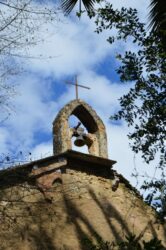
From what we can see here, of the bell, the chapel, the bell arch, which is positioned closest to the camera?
the chapel

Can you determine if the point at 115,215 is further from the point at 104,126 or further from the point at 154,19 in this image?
the point at 154,19

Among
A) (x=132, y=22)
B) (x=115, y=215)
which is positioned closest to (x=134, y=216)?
(x=115, y=215)

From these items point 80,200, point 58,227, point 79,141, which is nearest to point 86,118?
point 79,141

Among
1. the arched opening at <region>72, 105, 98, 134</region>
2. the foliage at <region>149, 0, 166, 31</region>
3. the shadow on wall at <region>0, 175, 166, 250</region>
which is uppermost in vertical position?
the arched opening at <region>72, 105, 98, 134</region>

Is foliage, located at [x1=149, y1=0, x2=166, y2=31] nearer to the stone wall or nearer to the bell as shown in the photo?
the stone wall

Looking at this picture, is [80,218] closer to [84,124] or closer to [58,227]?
[58,227]

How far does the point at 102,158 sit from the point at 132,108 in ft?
16.1

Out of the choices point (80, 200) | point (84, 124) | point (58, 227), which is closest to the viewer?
point (58, 227)

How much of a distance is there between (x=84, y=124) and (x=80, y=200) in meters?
2.67

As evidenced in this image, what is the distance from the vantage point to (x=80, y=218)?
38.9 ft

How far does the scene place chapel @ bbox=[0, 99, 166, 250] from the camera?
435 inches

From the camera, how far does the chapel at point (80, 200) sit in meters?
11.0

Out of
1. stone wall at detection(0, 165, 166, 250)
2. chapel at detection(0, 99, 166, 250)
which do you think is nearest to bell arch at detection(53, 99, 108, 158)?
chapel at detection(0, 99, 166, 250)

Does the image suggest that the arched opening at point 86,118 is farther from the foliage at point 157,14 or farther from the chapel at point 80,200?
the foliage at point 157,14
